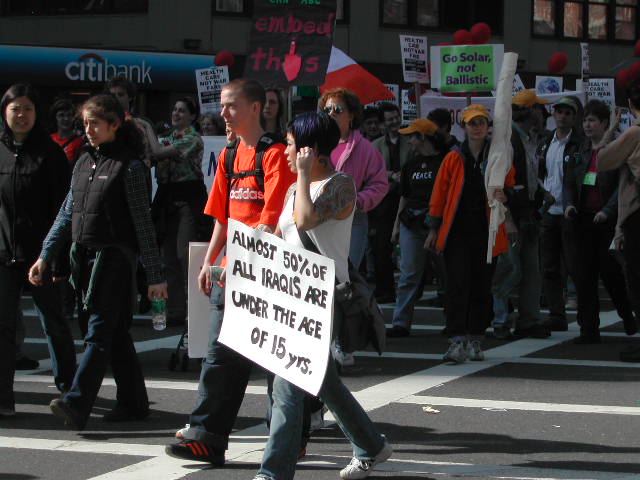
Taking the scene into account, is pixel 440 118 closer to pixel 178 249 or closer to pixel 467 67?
pixel 178 249

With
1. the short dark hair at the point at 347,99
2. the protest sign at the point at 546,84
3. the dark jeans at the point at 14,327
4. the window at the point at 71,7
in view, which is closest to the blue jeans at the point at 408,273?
the short dark hair at the point at 347,99

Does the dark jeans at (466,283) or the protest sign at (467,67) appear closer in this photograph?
the dark jeans at (466,283)

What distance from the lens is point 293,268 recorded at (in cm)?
578

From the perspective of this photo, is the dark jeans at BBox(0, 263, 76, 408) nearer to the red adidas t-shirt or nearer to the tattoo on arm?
the red adidas t-shirt

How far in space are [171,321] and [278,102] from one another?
417 cm

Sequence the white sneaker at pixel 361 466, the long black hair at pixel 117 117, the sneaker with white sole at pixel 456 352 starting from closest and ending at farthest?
the white sneaker at pixel 361 466
the long black hair at pixel 117 117
the sneaker with white sole at pixel 456 352

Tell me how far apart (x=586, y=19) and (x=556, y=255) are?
82.5ft

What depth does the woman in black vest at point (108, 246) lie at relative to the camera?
741 cm

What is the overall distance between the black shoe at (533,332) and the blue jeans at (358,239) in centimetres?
250

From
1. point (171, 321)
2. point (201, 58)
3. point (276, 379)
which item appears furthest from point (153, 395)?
point (201, 58)

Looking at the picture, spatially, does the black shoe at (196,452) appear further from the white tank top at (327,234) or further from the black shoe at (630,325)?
the black shoe at (630,325)

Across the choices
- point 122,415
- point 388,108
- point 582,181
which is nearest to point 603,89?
point 388,108

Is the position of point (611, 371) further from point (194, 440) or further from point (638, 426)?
point (194, 440)

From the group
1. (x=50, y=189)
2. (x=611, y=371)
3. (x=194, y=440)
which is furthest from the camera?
(x=611, y=371)
